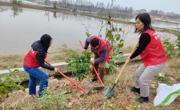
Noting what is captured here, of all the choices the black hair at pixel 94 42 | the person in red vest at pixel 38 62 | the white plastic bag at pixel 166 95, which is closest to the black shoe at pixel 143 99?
the white plastic bag at pixel 166 95

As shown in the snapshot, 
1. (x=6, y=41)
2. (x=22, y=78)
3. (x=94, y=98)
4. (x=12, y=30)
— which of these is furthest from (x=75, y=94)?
(x=12, y=30)

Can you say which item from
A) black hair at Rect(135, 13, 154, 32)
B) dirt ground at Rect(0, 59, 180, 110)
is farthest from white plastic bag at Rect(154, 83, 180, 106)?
black hair at Rect(135, 13, 154, 32)

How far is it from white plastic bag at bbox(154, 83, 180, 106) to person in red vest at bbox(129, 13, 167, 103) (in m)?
0.19

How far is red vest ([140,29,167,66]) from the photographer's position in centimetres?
432

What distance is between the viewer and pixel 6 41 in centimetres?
1414

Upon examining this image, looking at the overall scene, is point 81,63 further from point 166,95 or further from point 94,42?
point 166,95

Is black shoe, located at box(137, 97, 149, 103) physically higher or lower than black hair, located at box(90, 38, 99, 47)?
lower

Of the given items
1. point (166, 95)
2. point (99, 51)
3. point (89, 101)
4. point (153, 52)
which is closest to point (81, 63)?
point (99, 51)

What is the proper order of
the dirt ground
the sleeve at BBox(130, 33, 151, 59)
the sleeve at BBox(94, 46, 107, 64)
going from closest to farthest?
the dirt ground, the sleeve at BBox(130, 33, 151, 59), the sleeve at BBox(94, 46, 107, 64)

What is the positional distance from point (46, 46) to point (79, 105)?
4.63 feet

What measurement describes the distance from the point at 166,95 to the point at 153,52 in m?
0.69

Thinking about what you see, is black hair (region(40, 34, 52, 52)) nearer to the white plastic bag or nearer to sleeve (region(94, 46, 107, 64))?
sleeve (region(94, 46, 107, 64))

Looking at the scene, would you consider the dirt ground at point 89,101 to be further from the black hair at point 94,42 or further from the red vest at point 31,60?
the black hair at point 94,42

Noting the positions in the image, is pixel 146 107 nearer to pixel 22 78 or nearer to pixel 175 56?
pixel 22 78
